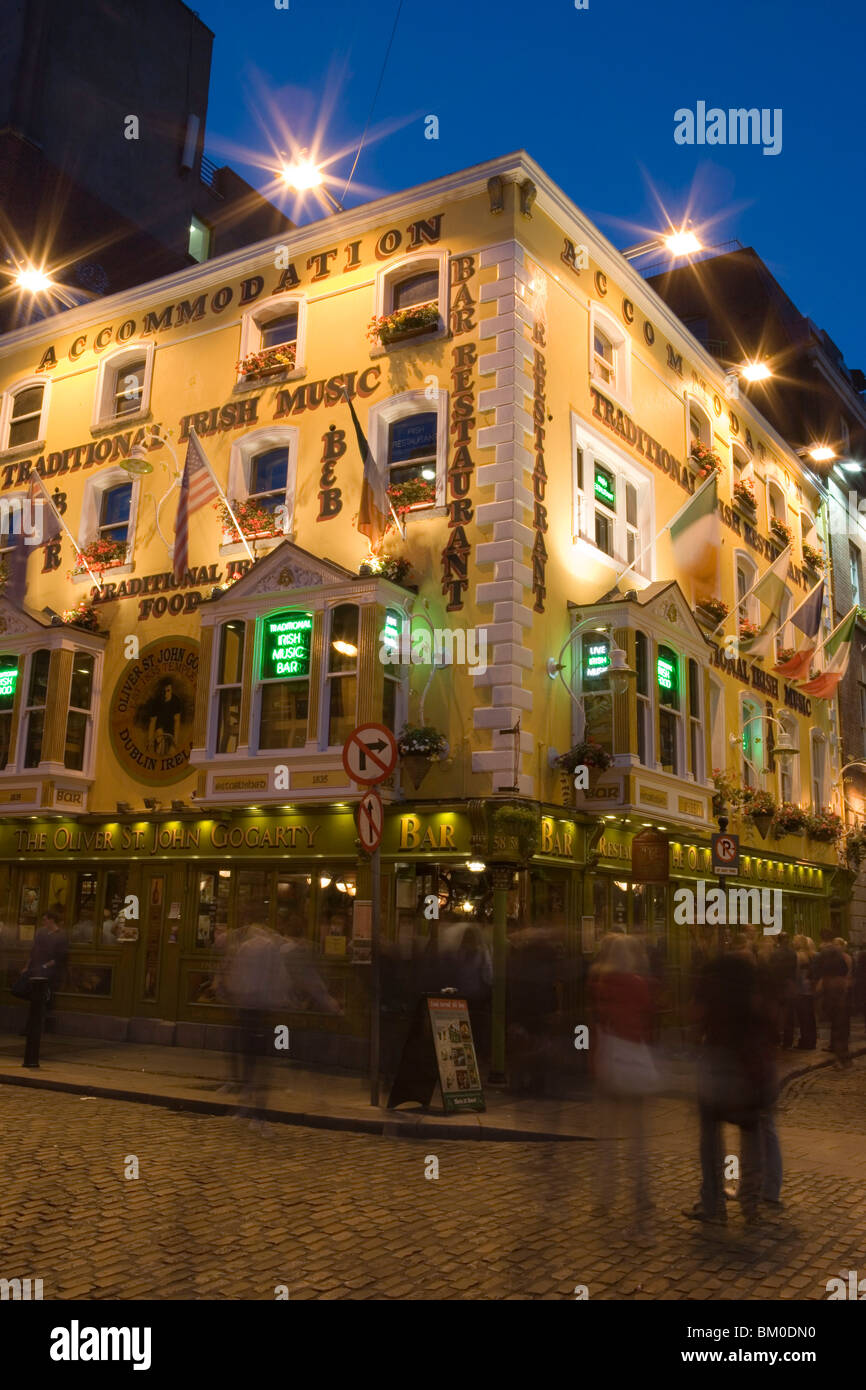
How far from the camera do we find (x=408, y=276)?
18.8 meters

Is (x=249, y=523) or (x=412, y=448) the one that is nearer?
(x=412, y=448)

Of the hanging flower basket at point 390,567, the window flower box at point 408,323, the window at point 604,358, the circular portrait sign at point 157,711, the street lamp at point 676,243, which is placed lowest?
the circular portrait sign at point 157,711

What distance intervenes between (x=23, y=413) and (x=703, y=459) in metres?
14.4

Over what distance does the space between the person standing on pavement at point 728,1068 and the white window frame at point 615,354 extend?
13716 millimetres

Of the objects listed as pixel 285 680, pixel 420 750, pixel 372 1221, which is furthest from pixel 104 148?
pixel 372 1221

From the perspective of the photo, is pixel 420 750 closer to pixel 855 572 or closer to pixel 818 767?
pixel 818 767

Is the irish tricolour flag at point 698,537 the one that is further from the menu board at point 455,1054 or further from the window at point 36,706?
the window at point 36,706

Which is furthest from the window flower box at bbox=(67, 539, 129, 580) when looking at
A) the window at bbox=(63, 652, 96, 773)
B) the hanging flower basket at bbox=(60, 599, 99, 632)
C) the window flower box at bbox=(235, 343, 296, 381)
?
Result: the window flower box at bbox=(235, 343, 296, 381)

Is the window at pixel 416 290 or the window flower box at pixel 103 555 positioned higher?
the window at pixel 416 290

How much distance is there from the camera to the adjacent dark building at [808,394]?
104 feet

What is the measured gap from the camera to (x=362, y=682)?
51.9 ft

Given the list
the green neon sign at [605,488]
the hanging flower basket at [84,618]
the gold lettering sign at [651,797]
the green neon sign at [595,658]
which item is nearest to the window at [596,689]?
the green neon sign at [595,658]

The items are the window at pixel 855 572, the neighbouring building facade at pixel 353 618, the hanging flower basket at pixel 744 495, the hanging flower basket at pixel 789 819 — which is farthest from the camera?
the window at pixel 855 572

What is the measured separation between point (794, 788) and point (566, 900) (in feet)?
38.8
